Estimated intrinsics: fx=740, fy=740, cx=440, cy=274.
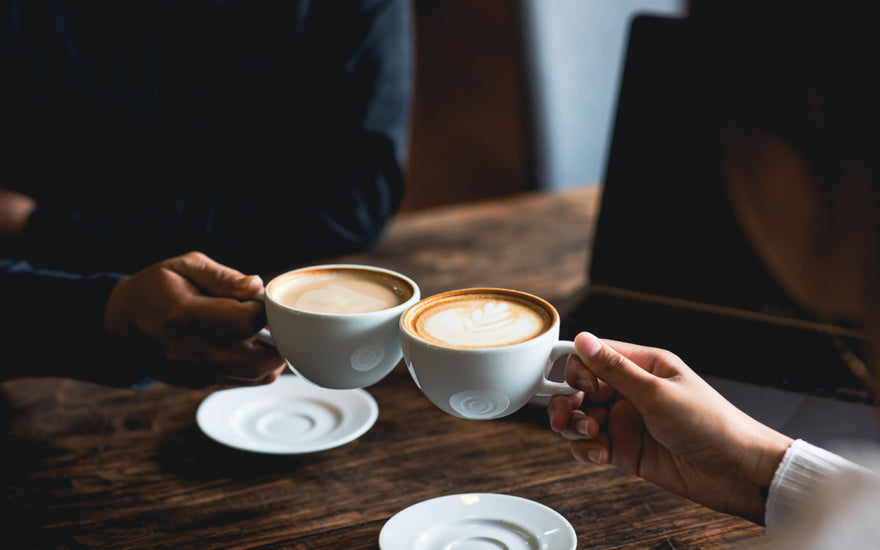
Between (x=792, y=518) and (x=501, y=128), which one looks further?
(x=501, y=128)

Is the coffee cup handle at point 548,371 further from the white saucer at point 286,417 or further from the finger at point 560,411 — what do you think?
the white saucer at point 286,417

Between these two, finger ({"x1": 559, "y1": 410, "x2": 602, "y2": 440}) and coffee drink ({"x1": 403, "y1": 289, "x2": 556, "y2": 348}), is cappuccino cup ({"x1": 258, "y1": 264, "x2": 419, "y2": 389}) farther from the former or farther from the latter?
finger ({"x1": 559, "y1": 410, "x2": 602, "y2": 440})

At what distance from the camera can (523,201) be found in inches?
66.1

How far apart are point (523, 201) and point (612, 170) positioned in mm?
550

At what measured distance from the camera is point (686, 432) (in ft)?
2.09

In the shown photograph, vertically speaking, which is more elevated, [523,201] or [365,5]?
[365,5]

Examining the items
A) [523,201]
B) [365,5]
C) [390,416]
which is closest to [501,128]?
[523,201]

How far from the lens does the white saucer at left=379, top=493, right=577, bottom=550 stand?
0.62 meters

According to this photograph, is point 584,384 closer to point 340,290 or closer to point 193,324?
point 340,290

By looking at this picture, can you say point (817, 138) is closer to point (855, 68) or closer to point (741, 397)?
point (855, 68)

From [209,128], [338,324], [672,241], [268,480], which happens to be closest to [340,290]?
[338,324]

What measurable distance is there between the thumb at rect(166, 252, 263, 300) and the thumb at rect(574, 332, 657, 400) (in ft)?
1.12

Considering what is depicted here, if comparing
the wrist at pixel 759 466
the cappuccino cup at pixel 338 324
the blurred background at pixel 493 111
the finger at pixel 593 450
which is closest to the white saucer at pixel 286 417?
the cappuccino cup at pixel 338 324

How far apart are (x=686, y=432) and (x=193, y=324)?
52cm
